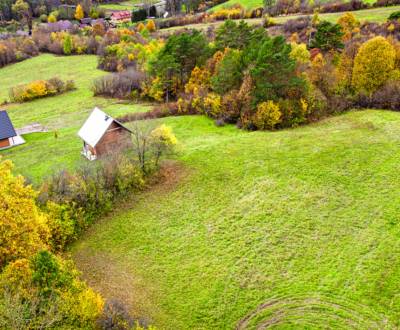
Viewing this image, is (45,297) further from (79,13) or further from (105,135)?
(79,13)

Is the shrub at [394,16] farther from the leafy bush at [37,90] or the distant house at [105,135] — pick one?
the leafy bush at [37,90]

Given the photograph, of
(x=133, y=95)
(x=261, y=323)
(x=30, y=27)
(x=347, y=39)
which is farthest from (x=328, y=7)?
(x=30, y=27)

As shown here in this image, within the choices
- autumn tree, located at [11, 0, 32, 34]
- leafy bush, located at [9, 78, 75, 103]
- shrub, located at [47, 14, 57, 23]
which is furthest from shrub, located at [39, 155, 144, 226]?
autumn tree, located at [11, 0, 32, 34]

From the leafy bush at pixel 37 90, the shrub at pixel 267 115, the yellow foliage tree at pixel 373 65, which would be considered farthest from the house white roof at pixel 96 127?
the leafy bush at pixel 37 90

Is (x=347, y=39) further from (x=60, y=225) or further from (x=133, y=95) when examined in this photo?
(x=60, y=225)

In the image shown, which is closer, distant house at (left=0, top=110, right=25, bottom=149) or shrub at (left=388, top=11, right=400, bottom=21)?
distant house at (left=0, top=110, right=25, bottom=149)

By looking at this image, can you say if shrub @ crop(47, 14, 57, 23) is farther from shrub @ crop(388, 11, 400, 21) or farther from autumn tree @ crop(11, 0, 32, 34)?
shrub @ crop(388, 11, 400, 21)

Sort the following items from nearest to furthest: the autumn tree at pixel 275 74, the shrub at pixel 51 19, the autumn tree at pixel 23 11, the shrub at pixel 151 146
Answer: the shrub at pixel 151 146
the autumn tree at pixel 275 74
the shrub at pixel 51 19
the autumn tree at pixel 23 11
